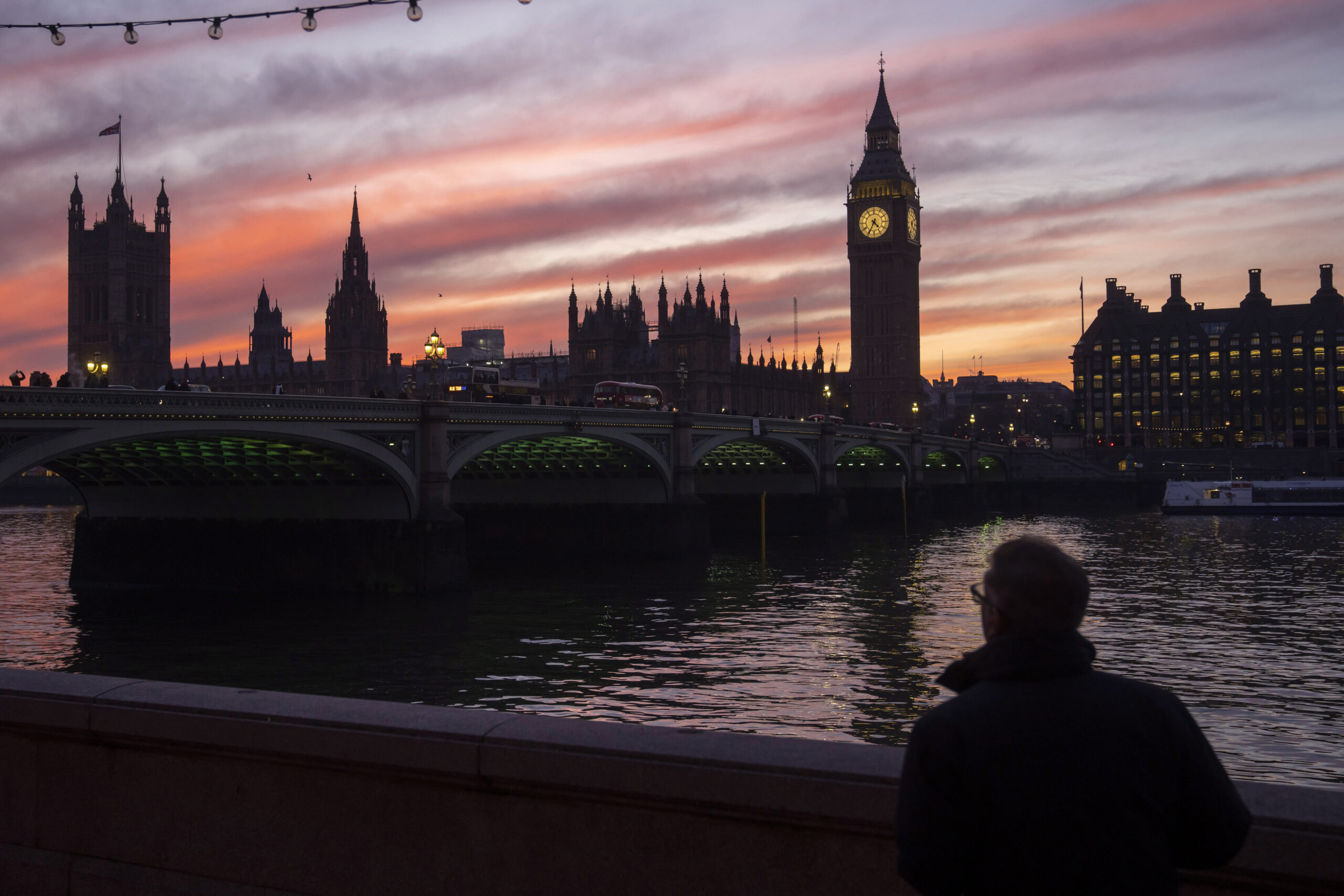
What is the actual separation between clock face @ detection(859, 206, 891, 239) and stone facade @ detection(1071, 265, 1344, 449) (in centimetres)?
2925

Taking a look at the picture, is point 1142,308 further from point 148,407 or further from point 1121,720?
point 1121,720

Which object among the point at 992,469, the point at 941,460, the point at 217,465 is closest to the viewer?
the point at 217,465

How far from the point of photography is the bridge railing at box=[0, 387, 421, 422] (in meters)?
26.6

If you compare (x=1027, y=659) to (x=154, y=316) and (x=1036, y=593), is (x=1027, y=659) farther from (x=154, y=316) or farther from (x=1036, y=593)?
(x=154, y=316)

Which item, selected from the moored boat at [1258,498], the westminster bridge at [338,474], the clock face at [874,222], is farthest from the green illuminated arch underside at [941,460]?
the clock face at [874,222]

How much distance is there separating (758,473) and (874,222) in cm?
8506

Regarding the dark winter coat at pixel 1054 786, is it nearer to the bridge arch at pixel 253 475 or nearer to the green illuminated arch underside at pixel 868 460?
the bridge arch at pixel 253 475

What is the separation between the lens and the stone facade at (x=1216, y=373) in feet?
445

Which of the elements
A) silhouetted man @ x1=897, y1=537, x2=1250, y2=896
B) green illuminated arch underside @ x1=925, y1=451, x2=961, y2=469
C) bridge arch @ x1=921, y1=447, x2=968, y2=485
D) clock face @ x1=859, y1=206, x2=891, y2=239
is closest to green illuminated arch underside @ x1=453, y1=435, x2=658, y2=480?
bridge arch @ x1=921, y1=447, x2=968, y2=485

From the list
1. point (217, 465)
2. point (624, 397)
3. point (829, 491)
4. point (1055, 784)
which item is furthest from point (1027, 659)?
point (829, 491)

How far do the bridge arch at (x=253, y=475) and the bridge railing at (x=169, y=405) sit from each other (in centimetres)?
34

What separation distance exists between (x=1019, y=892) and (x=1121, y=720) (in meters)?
0.45

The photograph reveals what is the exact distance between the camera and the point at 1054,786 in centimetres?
272

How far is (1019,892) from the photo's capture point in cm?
274
